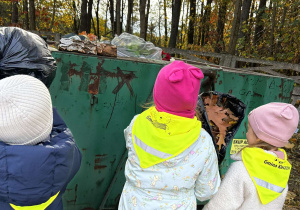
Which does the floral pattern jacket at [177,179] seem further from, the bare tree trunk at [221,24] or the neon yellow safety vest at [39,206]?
the bare tree trunk at [221,24]

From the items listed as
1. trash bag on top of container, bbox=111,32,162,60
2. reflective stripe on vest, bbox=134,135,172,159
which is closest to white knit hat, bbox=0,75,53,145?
reflective stripe on vest, bbox=134,135,172,159

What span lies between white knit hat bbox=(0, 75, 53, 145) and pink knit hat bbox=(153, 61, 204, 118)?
2.10ft

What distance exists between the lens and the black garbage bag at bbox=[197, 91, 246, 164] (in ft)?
6.29

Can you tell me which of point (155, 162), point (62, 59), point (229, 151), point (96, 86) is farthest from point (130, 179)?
point (229, 151)

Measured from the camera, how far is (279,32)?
10086 millimetres

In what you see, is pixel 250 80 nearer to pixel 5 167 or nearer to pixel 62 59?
pixel 62 59

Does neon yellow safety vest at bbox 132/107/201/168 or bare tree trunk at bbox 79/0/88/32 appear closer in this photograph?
neon yellow safety vest at bbox 132/107/201/168

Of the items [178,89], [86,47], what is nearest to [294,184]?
[178,89]

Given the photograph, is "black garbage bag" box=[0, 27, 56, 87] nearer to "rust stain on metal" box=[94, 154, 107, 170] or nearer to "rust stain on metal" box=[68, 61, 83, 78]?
"rust stain on metal" box=[68, 61, 83, 78]

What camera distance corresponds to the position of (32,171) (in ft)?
3.78

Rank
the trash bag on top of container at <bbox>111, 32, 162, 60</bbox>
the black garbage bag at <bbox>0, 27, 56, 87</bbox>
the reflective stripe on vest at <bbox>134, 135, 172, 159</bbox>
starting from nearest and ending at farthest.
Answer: the black garbage bag at <bbox>0, 27, 56, 87</bbox>
the reflective stripe on vest at <bbox>134, 135, 172, 159</bbox>
the trash bag on top of container at <bbox>111, 32, 162, 60</bbox>

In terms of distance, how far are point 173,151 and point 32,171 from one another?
762 millimetres

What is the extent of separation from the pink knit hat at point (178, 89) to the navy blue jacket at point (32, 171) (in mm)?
606

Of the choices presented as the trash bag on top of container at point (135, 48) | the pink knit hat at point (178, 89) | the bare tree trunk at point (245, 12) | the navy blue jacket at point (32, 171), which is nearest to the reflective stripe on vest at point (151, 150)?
the pink knit hat at point (178, 89)
